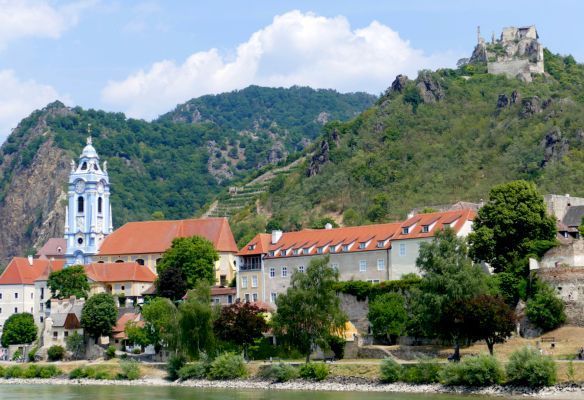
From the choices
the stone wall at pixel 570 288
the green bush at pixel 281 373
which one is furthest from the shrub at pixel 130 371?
the stone wall at pixel 570 288

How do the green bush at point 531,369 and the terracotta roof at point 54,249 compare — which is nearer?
the green bush at point 531,369

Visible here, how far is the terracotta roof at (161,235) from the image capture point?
3996 inches

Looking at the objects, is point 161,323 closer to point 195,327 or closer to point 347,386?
point 195,327

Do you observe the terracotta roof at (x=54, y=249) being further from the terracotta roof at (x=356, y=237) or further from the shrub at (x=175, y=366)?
the shrub at (x=175, y=366)

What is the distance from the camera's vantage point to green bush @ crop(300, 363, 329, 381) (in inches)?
2581

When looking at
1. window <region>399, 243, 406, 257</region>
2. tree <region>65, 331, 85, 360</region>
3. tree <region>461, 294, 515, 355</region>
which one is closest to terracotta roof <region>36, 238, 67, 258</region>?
tree <region>65, 331, 85, 360</region>

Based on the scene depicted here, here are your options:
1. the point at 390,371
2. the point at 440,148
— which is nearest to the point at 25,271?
the point at 440,148

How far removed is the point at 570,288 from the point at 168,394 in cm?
2544

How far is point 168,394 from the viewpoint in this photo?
64.8 metres

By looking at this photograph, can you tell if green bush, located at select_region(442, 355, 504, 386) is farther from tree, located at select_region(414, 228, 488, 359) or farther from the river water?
tree, located at select_region(414, 228, 488, 359)

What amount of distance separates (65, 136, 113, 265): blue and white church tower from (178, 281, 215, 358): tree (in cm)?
3780

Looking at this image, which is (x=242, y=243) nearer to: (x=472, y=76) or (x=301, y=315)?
(x=301, y=315)

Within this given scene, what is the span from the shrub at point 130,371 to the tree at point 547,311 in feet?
89.7

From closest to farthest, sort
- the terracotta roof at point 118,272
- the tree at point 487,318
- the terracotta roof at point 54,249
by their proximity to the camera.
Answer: the tree at point 487,318 → the terracotta roof at point 118,272 → the terracotta roof at point 54,249
